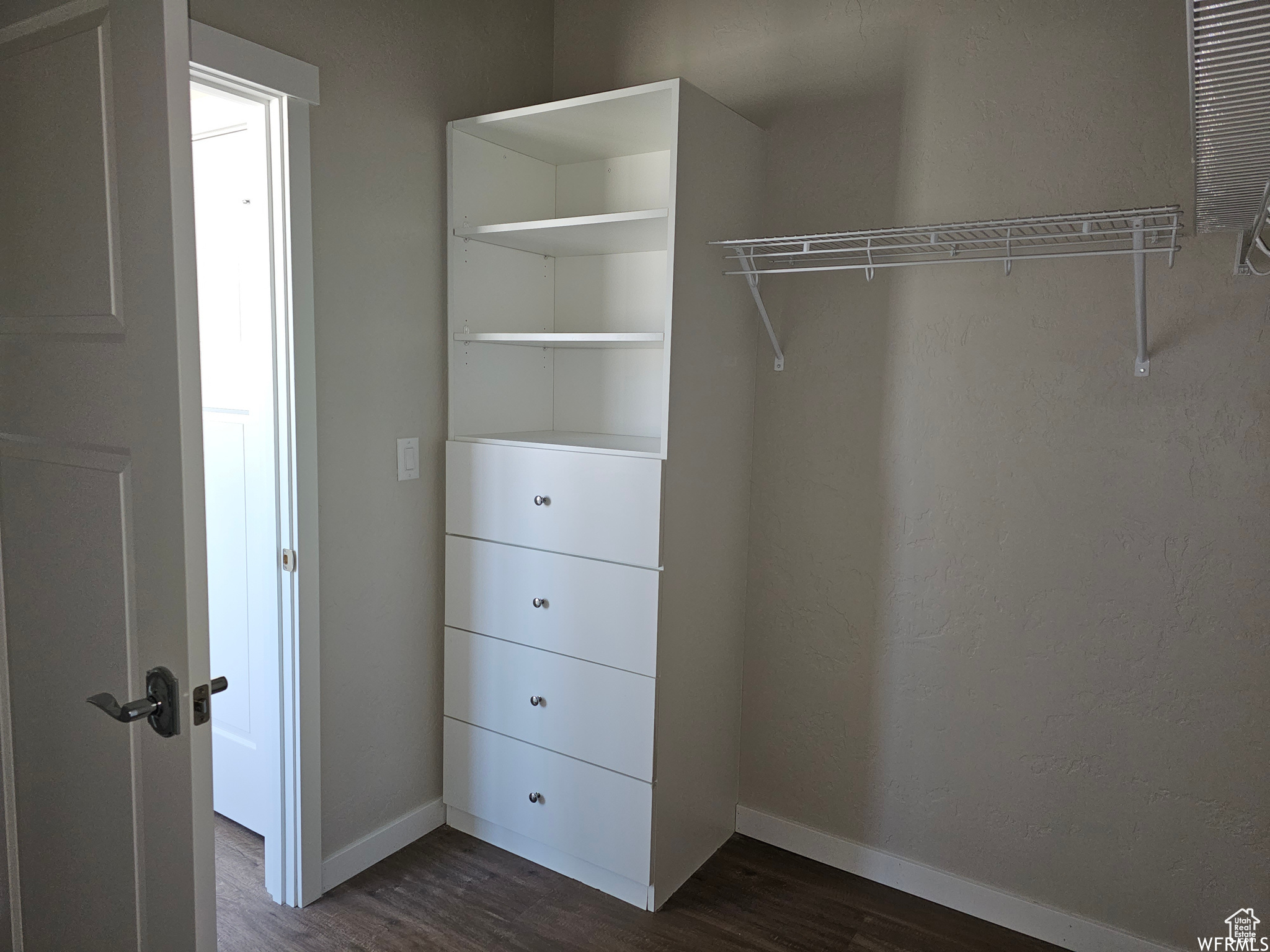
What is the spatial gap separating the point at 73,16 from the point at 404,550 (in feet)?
4.87

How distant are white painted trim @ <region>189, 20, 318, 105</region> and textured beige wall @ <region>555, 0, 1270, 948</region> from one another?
104 centimetres

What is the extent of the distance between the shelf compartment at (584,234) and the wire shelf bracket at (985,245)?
0.20 metres

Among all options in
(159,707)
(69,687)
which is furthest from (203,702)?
(69,687)

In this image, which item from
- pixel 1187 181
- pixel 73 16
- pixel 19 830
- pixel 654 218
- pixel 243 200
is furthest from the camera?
pixel 243 200

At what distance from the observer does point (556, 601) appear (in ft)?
7.60

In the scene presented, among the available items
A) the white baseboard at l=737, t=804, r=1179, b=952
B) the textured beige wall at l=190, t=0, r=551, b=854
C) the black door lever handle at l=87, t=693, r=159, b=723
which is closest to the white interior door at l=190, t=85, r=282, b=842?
the textured beige wall at l=190, t=0, r=551, b=854

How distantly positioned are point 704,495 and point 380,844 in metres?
1.33

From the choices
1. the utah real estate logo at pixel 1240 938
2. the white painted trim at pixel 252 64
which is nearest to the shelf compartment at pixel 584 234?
the white painted trim at pixel 252 64

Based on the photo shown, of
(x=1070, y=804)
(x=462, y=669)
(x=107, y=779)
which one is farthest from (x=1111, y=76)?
(x=107, y=779)

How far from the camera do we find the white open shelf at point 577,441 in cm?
222

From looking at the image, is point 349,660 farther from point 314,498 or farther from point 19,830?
point 19,830

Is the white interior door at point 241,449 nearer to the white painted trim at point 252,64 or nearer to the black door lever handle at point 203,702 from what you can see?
the white painted trim at point 252,64

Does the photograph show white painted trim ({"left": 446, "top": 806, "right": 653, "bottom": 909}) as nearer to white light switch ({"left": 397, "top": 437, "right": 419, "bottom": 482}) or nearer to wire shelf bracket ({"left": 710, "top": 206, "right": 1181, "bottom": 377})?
white light switch ({"left": 397, "top": 437, "right": 419, "bottom": 482})

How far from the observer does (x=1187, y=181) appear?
1.88 meters
